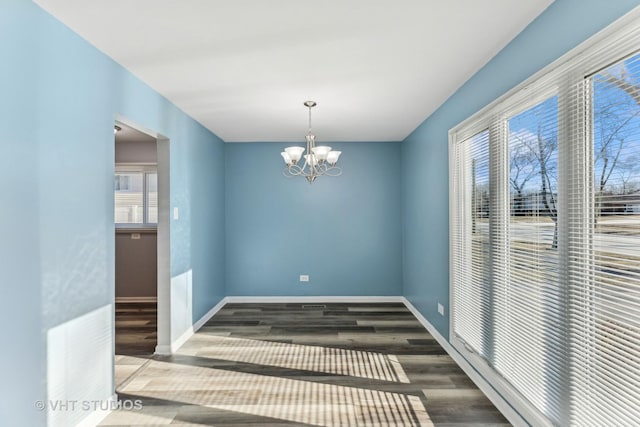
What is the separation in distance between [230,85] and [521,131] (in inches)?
90.2

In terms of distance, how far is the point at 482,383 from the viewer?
2.86 metres

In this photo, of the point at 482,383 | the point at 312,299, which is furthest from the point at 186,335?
the point at 482,383

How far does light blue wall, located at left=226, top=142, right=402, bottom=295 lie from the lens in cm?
573

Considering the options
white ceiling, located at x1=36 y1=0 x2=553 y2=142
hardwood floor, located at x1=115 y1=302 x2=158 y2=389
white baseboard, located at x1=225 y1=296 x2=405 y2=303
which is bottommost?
hardwood floor, located at x1=115 y1=302 x2=158 y2=389

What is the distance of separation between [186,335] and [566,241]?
3702 millimetres

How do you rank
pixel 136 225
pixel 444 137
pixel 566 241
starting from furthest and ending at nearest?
pixel 136 225, pixel 444 137, pixel 566 241

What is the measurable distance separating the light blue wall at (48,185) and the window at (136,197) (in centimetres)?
295

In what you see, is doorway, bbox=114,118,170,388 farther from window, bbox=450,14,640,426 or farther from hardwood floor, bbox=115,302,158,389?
window, bbox=450,14,640,426

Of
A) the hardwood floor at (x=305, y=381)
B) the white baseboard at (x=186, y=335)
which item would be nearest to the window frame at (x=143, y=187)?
the white baseboard at (x=186, y=335)

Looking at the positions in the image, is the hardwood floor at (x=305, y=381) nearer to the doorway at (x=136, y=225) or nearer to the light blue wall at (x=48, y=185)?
the light blue wall at (x=48, y=185)

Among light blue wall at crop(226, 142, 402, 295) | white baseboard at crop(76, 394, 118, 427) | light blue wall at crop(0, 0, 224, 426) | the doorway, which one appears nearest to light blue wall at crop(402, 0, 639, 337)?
light blue wall at crop(226, 142, 402, 295)

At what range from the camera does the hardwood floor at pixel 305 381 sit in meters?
2.54

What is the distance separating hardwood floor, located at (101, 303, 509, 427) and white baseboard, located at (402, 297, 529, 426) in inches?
2.0

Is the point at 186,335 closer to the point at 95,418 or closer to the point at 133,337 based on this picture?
the point at 133,337
